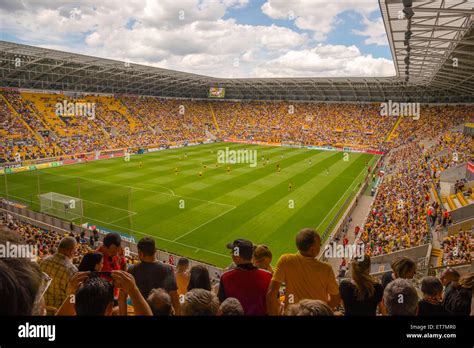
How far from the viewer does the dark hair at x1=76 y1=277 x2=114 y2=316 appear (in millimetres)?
2516

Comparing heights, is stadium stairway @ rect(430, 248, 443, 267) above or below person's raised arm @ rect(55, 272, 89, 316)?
below

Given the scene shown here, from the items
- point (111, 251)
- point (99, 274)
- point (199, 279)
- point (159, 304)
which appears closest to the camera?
point (99, 274)

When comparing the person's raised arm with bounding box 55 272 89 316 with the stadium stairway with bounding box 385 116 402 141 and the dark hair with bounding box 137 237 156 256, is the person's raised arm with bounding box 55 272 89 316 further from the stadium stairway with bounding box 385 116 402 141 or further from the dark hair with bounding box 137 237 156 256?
the stadium stairway with bounding box 385 116 402 141

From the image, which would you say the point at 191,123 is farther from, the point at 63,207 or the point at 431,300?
the point at 431,300

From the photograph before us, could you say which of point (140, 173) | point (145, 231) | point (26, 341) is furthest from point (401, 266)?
point (140, 173)

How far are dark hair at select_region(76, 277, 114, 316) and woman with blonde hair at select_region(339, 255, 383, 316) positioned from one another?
2.91 metres

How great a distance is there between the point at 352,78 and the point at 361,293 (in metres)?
56.7

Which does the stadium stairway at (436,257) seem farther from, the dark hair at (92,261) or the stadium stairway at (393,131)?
the stadium stairway at (393,131)

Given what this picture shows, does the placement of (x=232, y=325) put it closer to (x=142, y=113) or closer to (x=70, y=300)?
(x=70, y=300)

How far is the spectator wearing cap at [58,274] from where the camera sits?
453 cm

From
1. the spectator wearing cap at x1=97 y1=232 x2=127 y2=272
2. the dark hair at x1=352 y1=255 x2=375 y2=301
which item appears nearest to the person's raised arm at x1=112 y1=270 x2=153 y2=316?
the dark hair at x1=352 y1=255 x2=375 y2=301

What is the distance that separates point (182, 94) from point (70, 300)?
79.5m

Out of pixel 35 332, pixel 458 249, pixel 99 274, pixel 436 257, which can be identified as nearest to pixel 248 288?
pixel 99 274

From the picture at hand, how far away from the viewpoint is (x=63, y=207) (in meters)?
20.7
